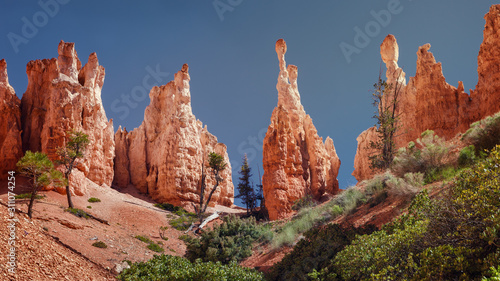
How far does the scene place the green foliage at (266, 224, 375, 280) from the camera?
945 centimetres

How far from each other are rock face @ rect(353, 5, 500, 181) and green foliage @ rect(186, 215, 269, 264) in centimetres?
1037

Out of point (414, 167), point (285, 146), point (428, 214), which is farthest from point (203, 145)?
point (428, 214)

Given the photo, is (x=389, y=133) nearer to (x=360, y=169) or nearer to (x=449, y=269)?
(x=449, y=269)

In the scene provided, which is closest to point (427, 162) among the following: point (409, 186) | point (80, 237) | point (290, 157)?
point (409, 186)

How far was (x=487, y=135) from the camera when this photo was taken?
10.9 metres

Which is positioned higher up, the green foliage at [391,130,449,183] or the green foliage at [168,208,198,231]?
the green foliage at [391,130,449,183]

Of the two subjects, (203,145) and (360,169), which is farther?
(203,145)

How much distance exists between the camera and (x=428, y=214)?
620cm

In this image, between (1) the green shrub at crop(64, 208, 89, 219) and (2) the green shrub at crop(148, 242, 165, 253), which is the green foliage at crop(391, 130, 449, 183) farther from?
(1) the green shrub at crop(64, 208, 89, 219)

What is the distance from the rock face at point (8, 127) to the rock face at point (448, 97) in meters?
31.9

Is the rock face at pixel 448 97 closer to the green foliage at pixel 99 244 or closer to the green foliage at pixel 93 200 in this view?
the green foliage at pixel 99 244

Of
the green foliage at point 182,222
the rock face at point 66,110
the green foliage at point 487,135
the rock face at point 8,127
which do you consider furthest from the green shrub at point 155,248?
the green foliage at point 487,135

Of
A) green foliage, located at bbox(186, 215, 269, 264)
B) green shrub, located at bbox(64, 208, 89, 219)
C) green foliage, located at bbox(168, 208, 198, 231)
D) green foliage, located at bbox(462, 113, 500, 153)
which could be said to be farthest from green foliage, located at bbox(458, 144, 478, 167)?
green foliage, located at bbox(168, 208, 198, 231)

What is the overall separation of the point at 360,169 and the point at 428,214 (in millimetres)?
37533
